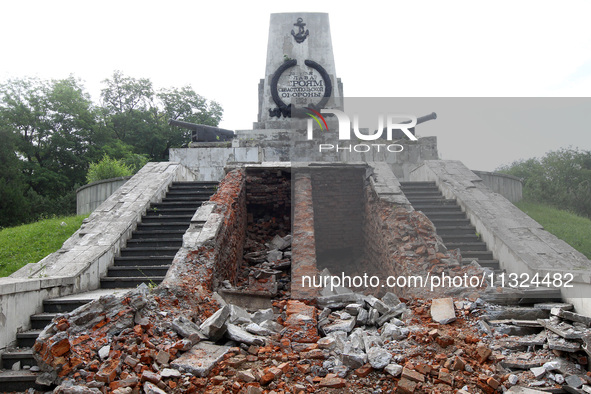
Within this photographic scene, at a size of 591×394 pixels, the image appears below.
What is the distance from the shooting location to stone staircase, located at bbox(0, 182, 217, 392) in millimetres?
4383

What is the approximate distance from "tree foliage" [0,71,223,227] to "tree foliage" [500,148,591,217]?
1777 cm

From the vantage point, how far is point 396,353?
3826 millimetres

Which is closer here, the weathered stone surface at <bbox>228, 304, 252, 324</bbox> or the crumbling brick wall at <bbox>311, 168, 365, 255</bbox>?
the weathered stone surface at <bbox>228, 304, 252, 324</bbox>

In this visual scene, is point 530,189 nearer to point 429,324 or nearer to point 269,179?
point 269,179

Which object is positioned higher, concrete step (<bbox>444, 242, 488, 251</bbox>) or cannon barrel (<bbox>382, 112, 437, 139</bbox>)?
cannon barrel (<bbox>382, 112, 437, 139</bbox>)

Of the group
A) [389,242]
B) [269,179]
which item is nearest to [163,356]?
[389,242]

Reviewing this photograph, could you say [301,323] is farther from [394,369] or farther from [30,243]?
[30,243]

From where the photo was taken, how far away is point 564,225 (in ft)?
35.4

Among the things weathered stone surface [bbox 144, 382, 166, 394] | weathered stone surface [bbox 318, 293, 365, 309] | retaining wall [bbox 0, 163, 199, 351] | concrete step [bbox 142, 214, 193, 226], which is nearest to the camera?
weathered stone surface [bbox 144, 382, 166, 394]

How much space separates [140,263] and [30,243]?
358 centimetres

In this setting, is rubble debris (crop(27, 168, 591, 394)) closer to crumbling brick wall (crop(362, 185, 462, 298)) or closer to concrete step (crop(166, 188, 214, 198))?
crumbling brick wall (crop(362, 185, 462, 298))

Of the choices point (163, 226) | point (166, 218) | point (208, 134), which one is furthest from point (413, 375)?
point (208, 134)

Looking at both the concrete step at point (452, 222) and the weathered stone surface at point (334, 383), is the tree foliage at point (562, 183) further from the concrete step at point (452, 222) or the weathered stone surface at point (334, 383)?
the weathered stone surface at point (334, 383)

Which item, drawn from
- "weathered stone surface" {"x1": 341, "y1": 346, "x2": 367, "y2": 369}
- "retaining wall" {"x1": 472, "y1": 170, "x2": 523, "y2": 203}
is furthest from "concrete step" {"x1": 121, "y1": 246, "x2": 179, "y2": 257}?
"retaining wall" {"x1": 472, "y1": 170, "x2": 523, "y2": 203}
